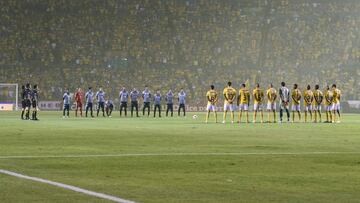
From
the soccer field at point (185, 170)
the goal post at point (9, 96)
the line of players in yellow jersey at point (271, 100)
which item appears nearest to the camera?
the soccer field at point (185, 170)

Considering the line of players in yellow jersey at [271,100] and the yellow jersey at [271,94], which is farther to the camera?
the yellow jersey at [271,94]

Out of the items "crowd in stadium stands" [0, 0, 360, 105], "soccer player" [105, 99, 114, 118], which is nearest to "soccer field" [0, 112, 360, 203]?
"soccer player" [105, 99, 114, 118]

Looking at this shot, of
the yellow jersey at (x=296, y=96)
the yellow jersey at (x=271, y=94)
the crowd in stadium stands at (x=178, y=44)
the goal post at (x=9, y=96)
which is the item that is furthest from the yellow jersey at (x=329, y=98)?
the goal post at (x=9, y=96)

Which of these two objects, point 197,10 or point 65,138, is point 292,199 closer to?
point 65,138

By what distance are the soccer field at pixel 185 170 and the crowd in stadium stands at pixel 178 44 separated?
181 feet

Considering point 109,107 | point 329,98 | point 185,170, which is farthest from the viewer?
point 109,107

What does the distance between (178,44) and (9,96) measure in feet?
56.8

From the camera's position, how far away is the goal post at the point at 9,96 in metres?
77.4

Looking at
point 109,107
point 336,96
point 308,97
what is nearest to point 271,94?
point 308,97

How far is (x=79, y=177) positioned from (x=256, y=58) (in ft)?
230

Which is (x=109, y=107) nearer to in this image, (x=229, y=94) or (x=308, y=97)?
(x=308, y=97)

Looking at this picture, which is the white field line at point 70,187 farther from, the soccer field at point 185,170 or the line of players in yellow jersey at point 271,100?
the line of players in yellow jersey at point 271,100

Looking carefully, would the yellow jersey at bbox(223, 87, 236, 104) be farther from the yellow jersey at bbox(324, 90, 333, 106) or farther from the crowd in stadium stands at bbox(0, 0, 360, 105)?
the crowd in stadium stands at bbox(0, 0, 360, 105)

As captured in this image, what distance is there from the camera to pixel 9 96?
7850 cm
